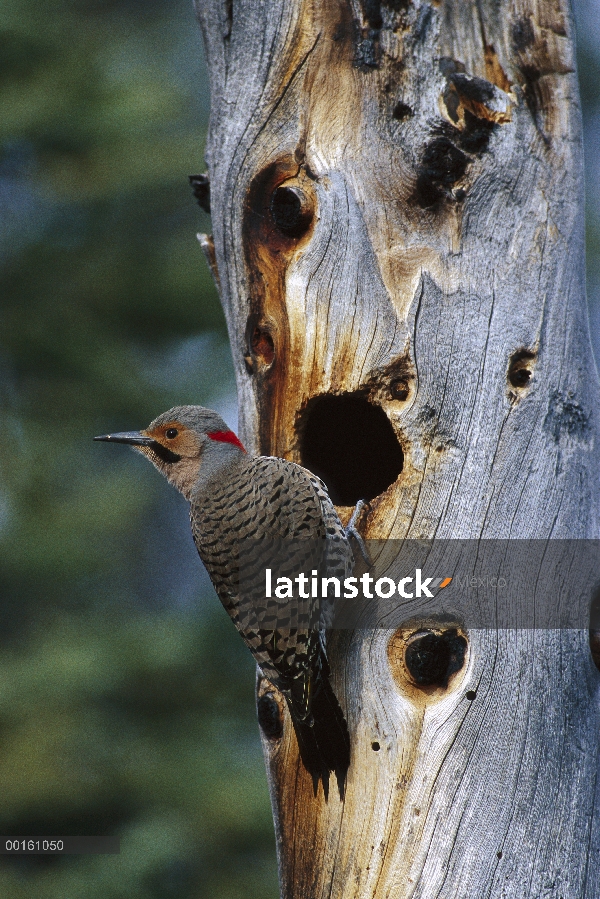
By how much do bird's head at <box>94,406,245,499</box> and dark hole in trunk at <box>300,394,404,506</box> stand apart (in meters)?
0.32

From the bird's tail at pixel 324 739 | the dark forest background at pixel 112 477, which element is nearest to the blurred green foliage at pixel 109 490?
the dark forest background at pixel 112 477

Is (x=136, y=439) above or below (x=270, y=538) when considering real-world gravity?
above

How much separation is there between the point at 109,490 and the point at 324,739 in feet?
13.7

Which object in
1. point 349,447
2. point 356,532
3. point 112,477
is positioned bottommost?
point 356,532

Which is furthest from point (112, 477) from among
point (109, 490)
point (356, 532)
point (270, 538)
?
point (356, 532)

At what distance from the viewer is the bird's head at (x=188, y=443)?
3557 mm

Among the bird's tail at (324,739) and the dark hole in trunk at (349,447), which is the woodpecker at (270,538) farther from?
the dark hole in trunk at (349,447)

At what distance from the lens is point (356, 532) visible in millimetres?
3020

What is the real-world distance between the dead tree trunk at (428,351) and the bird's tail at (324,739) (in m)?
0.04

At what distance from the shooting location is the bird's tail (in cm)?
275

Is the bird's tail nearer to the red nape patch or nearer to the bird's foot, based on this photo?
the bird's foot

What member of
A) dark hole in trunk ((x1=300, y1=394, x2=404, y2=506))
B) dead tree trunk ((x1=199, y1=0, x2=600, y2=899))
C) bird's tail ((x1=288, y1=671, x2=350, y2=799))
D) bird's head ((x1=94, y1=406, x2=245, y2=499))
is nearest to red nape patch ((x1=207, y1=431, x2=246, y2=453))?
bird's head ((x1=94, y1=406, x2=245, y2=499))

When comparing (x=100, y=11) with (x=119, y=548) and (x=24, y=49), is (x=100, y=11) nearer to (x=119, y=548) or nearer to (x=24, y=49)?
(x=24, y=49)

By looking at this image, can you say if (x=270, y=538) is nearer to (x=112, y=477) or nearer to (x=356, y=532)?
(x=356, y=532)
